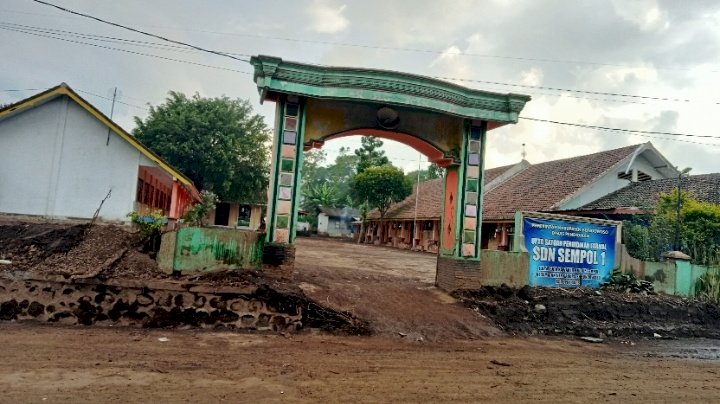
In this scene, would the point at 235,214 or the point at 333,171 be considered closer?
the point at 235,214

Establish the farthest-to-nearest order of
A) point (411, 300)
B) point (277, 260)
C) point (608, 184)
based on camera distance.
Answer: point (608, 184) < point (411, 300) < point (277, 260)

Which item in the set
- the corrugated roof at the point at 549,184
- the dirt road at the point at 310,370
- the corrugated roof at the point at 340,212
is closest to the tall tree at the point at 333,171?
the corrugated roof at the point at 340,212

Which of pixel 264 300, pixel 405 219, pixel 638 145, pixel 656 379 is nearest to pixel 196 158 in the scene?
pixel 405 219

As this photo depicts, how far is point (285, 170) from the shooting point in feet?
30.2

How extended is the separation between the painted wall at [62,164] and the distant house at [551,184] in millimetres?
15581

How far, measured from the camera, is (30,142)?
496 inches

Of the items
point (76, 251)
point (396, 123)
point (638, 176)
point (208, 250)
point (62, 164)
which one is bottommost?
point (76, 251)

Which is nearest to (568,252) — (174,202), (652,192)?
(652,192)

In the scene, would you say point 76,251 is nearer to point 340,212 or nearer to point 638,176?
point 638,176

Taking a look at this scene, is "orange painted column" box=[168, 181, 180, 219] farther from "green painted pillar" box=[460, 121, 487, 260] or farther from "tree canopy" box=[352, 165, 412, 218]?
"tree canopy" box=[352, 165, 412, 218]

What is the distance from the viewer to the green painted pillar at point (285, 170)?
9.11 m

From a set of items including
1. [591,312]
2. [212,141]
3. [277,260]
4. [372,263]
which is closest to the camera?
[277,260]

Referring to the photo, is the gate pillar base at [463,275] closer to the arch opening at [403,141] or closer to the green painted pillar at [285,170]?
the arch opening at [403,141]

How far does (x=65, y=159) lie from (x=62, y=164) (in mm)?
164
